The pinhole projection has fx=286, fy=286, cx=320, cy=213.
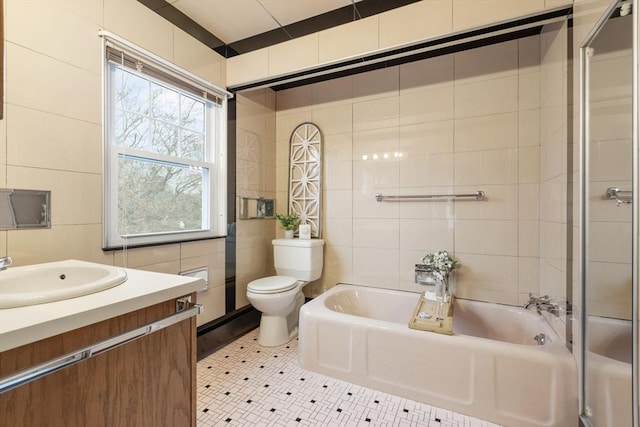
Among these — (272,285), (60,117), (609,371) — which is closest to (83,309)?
(60,117)

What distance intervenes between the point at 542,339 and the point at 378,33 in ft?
6.97

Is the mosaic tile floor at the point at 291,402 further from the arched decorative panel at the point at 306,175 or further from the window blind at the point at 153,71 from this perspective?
the window blind at the point at 153,71

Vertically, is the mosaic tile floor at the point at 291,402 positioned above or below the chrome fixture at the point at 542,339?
below

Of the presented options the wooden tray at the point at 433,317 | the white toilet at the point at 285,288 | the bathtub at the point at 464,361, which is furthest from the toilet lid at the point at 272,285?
the wooden tray at the point at 433,317

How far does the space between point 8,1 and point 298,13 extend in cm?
150

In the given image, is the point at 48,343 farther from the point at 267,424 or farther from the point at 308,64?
the point at 308,64

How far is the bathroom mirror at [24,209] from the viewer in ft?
3.93

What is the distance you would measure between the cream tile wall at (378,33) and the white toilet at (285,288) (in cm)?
143

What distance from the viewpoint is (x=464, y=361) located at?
1.53m

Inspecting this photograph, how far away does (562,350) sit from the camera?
56.9 inches

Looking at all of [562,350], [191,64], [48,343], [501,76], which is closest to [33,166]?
[48,343]

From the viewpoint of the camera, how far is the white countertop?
1.90ft

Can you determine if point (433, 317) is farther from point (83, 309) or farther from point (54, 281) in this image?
point (54, 281)

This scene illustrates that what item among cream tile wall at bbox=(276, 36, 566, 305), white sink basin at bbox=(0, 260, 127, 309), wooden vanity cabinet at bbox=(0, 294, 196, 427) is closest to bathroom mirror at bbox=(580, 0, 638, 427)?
cream tile wall at bbox=(276, 36, 566, 305)
